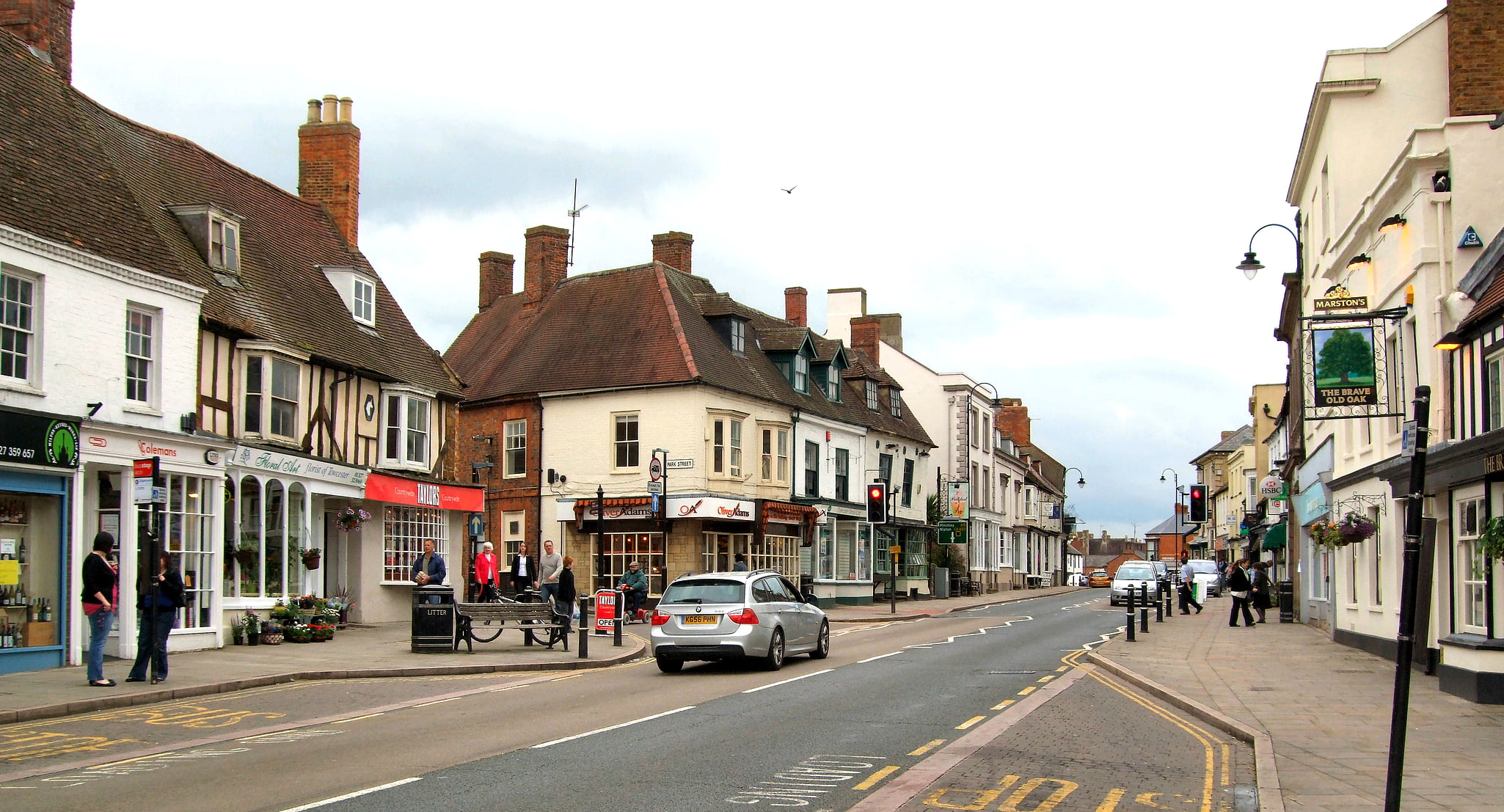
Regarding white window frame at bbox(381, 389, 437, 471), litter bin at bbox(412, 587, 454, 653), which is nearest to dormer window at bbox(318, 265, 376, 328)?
white window frame at bbox(381, 389, 437, 471)

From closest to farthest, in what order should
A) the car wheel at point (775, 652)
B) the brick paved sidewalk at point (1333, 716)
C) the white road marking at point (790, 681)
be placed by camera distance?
the brick paved sidewalk at point (1333, 716), the white road marking at point (790, 681), the car wheel at point (775, 652)

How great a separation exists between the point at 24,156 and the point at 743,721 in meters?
13.6

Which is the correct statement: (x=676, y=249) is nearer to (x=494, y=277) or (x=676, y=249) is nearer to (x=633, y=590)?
(x=494, y=277)

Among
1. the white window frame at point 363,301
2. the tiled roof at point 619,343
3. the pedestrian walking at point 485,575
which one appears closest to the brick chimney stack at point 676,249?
the tiled roof at point 619,343

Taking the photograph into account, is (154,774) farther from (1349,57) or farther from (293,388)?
(1349,57)

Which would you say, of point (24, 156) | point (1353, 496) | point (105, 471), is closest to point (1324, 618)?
point (1353, 496)

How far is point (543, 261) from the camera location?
43.6m

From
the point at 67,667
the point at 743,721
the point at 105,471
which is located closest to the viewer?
the point at 743,721

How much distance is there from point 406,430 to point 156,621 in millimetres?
12756

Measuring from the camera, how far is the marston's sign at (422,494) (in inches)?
1063

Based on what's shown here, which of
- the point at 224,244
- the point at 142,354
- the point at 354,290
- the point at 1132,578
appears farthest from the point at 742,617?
the point at 1132,578

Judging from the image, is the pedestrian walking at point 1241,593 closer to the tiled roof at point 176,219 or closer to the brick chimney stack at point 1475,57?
the brick chimney stack at point 1475,57

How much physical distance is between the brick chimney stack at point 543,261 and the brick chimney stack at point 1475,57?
2880cm

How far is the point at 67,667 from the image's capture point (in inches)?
692
